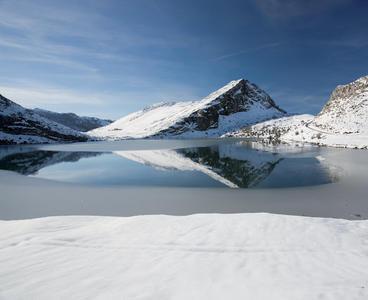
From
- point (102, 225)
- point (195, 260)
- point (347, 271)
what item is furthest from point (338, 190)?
point (102, 225)

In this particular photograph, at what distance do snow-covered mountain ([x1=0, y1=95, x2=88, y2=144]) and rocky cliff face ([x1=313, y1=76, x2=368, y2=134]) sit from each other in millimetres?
104059

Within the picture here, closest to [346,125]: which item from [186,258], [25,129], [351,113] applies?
[351,113]

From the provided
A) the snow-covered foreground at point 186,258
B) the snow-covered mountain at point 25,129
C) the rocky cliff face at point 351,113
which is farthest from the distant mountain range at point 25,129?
the snow-covered foreground at point 186,258

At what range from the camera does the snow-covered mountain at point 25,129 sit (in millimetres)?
103562

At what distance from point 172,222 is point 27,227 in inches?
240

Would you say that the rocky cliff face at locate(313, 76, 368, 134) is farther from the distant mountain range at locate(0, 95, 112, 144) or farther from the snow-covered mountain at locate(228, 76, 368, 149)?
the distant mountain range at locate(0, 95, 112, 144)

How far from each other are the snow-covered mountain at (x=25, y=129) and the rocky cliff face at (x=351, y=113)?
341 feet

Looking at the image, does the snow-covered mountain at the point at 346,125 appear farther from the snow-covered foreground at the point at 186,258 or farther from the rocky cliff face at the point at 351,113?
the snow-covered foreground at the point at 186,258

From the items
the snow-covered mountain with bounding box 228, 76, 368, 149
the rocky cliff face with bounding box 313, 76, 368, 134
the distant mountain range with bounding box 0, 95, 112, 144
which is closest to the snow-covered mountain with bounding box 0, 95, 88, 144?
the distant mountain range with bounding box 0, 95, 112, 144

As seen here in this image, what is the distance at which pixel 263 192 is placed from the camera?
1862 cm

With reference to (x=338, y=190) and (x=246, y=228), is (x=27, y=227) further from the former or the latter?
(x=338, y=190)

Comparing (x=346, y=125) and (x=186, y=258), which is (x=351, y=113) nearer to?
(x=346, y=125)

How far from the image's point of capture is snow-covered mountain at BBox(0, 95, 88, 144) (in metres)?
104

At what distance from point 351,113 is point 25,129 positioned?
120022 millimetres
